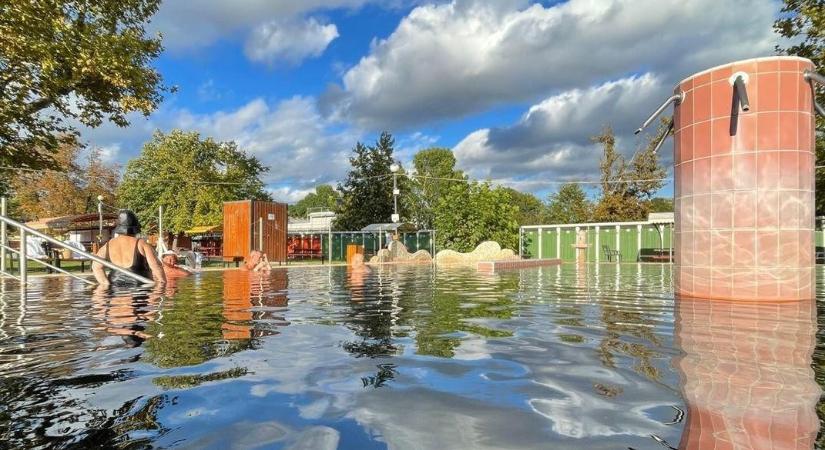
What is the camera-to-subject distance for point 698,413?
2090mm

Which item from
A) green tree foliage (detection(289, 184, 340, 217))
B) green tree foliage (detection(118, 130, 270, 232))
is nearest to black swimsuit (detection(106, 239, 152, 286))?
green tree foliage (detection(118, 130, 270, 232))

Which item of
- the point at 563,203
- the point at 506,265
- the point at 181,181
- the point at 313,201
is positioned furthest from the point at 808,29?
the point at 313,201

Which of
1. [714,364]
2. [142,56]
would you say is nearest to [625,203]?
[142,56]

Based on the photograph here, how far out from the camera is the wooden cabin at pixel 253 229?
23.8 m

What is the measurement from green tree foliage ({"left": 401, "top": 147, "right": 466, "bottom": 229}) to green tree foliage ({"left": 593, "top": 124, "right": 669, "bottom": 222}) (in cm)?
1623

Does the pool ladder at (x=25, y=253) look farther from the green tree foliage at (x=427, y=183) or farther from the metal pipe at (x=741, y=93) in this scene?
the green tree foliage at (x=427, y=183)

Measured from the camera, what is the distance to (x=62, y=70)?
1606cm

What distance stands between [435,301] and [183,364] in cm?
431

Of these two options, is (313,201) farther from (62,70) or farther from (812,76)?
(812,76)

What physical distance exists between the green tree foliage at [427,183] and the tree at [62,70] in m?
35.2

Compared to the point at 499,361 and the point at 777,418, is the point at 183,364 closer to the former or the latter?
the point at 499,361

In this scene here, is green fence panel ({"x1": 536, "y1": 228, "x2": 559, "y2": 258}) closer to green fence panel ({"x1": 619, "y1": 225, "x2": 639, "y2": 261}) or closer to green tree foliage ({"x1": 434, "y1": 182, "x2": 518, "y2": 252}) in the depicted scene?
green tree foliage ({"x1": 434, "y1": 182, "x2": 518, "y2": 252})

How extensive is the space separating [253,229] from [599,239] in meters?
22.4

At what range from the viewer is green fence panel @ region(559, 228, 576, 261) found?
34922 mm
